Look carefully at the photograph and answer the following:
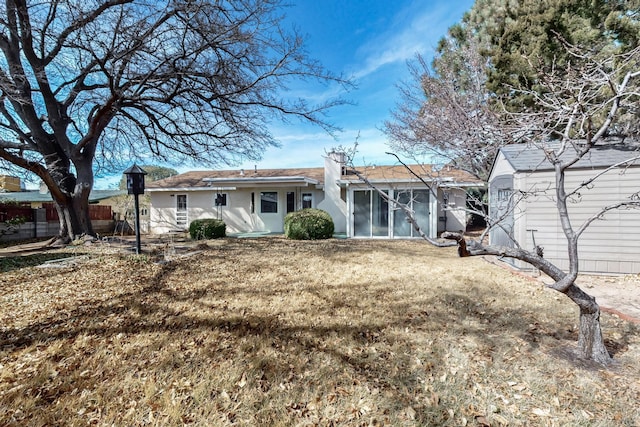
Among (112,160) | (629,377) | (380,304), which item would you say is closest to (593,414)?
(629,377)

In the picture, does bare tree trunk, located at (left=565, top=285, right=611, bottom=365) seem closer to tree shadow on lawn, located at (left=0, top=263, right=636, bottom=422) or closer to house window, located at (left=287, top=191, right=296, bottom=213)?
tree shadow on lawn, located at (left=0, top=263, right=636, bottom=422)

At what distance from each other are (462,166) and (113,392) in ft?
49.2

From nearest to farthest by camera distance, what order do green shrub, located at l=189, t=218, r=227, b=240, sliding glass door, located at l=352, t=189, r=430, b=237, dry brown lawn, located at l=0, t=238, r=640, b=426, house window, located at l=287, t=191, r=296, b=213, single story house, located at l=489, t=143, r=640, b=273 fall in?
1. dry brown lawn, located at l=0, t=238, r=640, b=426
2. single story house, located at l=489, t=143, r=640, b=273
3. sliding glass door, located at l=352, t=189, r=430, b=237
4. green shrub, located at l=189, t=218, r=227, b=240
5. house window, located at l=287, t=191, r=296, b=213

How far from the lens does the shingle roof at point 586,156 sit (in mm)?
6160

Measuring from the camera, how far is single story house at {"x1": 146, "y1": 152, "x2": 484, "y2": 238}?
12.1 meters

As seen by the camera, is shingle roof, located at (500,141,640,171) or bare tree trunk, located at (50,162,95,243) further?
bare tree trunk, located at (50,162,95,243)

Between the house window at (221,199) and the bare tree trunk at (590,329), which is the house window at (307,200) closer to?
the house window at (221,199)

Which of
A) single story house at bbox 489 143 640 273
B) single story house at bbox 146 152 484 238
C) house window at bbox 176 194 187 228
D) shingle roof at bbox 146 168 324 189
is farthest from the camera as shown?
house window at bbox 176 194 187 228

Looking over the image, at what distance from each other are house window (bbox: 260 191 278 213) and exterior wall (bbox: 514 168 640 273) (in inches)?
437

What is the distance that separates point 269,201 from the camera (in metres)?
15.0

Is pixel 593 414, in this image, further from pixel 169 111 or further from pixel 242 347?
pixel 169 111

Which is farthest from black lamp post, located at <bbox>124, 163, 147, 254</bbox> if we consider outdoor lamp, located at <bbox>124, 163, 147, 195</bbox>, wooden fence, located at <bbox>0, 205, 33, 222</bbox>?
wooden fence, located at <bbox>0, 205, 33, 222</bbox>

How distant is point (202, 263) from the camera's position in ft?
23.8

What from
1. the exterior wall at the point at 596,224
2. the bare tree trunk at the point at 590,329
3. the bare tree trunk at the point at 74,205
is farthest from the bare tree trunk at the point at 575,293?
the bare tree trunk at the point at 74,205
